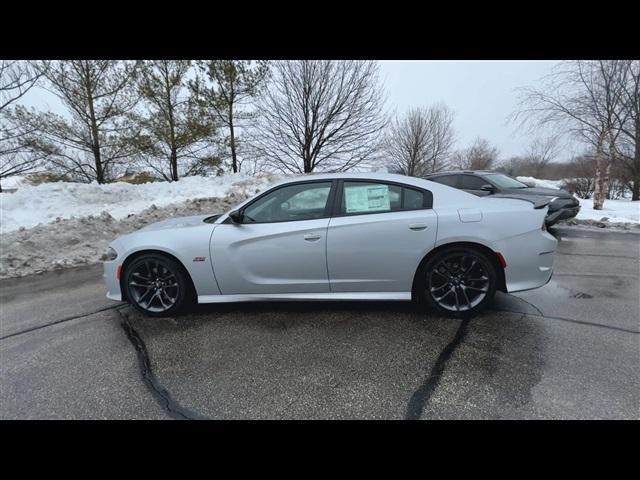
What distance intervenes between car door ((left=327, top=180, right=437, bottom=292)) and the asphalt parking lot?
0.45 metres

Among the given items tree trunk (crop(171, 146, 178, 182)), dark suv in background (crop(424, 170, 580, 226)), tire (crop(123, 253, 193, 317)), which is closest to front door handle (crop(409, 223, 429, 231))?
tire (crop(123, 253, 193, 317))

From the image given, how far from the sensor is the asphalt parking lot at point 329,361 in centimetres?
190

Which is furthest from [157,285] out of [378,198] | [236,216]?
[378,198]

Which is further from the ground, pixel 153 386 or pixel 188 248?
pixel 188 248

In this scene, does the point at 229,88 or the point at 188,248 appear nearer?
the point at 188,248

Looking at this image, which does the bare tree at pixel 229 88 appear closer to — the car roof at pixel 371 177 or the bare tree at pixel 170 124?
the bare tree at pixel 170 124

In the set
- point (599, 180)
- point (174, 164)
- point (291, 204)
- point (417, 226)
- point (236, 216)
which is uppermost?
point (174, 164)

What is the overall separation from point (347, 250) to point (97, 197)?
940cm

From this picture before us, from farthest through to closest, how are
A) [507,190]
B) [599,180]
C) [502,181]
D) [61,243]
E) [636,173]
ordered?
[636,173], [599,180], [502,181], [507,190], [61,243]

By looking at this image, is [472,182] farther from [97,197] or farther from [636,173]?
[636,173]

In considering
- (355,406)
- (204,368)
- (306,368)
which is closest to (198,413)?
(204,368)

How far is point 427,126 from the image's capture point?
2108 centimetres

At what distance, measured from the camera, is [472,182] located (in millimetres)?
7301

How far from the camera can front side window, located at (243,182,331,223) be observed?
303cm
